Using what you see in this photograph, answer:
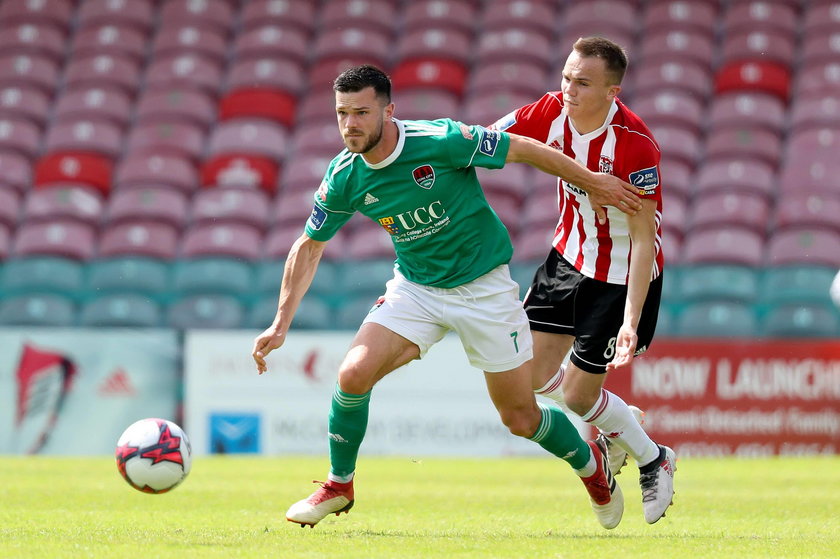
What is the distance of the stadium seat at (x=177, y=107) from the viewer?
1603cm

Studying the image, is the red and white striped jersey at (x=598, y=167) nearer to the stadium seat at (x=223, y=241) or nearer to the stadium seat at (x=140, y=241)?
the stadium seat at (x=223, y=241)

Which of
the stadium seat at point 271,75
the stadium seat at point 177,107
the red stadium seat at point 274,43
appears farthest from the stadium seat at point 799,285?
the stadium seat at point 177,107

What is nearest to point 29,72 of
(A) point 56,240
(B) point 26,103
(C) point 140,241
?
(B) point 26,103

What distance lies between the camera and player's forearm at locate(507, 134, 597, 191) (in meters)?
5.41

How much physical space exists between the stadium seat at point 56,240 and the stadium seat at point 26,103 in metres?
2.46

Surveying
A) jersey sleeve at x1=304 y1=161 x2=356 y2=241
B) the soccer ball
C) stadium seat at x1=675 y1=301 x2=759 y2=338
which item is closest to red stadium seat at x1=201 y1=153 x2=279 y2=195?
stadium seat at x1=675 y1=301 x2=759 y2=338

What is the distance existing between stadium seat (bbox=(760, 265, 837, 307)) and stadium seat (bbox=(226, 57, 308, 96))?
250 inches

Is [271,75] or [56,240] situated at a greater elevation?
[271,75]

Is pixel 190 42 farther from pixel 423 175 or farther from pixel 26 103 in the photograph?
pixel 423 175

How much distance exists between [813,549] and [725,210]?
930 centimetres

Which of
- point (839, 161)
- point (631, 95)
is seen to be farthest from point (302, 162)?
point (839, 161)

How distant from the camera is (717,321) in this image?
12.9m

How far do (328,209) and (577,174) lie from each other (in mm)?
1133

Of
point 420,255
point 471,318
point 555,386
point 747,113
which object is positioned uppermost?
point 747,113
